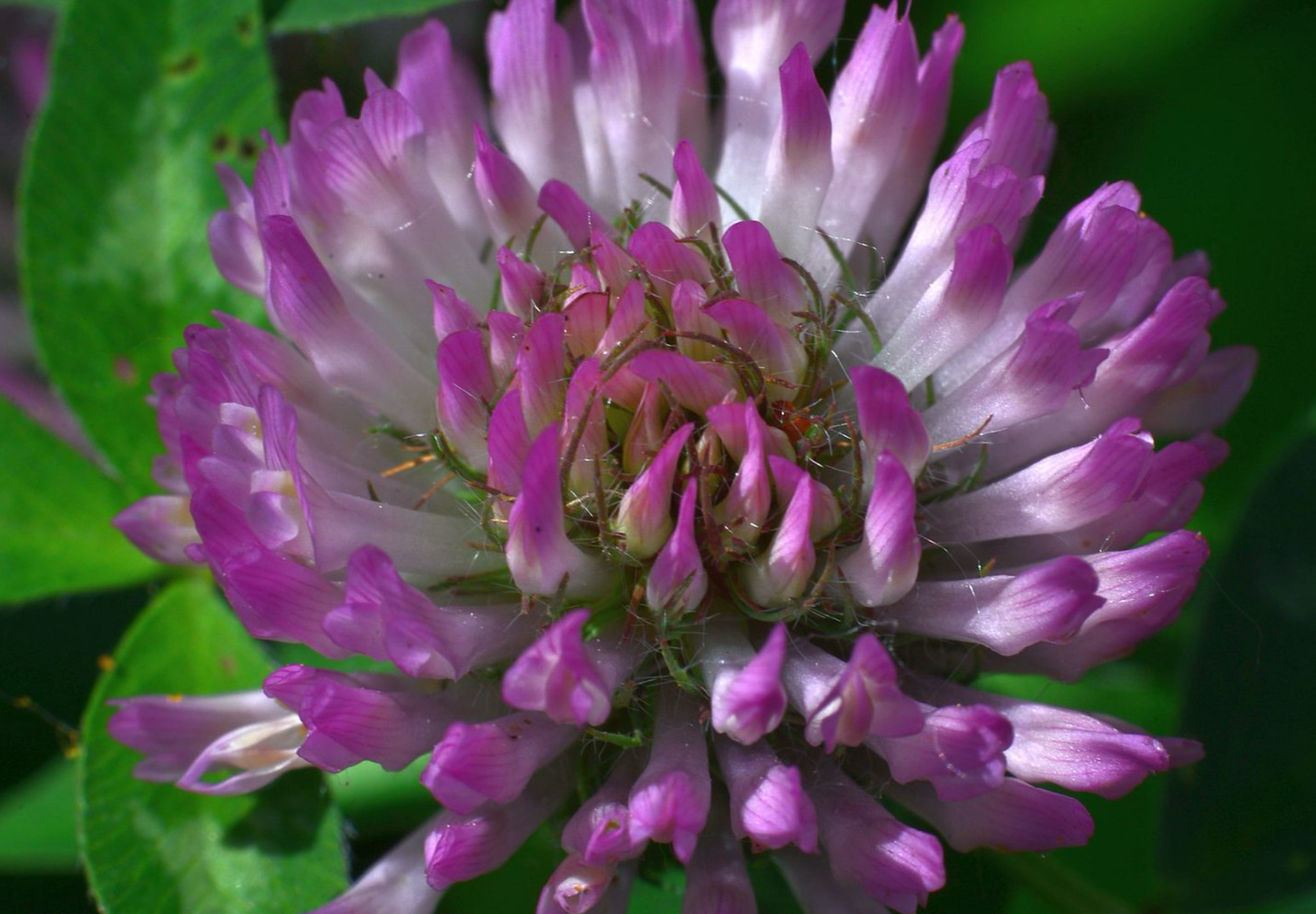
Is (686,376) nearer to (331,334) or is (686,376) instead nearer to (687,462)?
(687,462)

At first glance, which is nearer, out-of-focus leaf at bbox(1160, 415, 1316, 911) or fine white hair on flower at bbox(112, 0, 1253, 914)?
fine white hair on flower at bbox(112, 0, 1253, 914)

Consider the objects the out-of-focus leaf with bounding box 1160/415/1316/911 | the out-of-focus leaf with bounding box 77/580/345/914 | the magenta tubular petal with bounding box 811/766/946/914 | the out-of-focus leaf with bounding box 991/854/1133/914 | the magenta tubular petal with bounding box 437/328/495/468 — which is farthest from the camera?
the out-of-focus leaf with bounding box 1160/415/1316/911

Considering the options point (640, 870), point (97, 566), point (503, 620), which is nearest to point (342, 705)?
point (503, 620)

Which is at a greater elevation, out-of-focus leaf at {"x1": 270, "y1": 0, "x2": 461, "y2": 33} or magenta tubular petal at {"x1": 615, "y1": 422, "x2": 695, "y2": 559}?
out-of-focus leaf at {"x1": 270, "y1": 0, "x2": 461, "y2": 33}

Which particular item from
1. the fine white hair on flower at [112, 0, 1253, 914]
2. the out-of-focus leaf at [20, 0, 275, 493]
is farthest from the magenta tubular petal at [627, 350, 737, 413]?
the out-of-focus leaf at [20, 0, 275, 493]

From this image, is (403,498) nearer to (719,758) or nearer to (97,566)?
(719,758)

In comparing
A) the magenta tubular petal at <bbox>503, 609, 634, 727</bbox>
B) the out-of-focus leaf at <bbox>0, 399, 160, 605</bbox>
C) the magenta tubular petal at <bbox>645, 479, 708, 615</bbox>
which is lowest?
the out-of-focus leaf at <bbox>0, 399, 160, 605</bbox>

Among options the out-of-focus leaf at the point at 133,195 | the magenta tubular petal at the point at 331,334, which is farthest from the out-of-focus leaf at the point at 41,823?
the magenta tubular petal at the point at 331,334

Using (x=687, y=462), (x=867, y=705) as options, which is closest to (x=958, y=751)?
(x=867, y=705)

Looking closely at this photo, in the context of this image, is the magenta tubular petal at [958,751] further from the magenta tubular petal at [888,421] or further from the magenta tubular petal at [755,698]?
the magenta tubular petal at [888,421]

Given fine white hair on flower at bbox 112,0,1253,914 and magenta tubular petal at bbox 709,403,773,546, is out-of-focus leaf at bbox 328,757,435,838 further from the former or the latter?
magenta tubular petal at bbox 709,403,773,546
